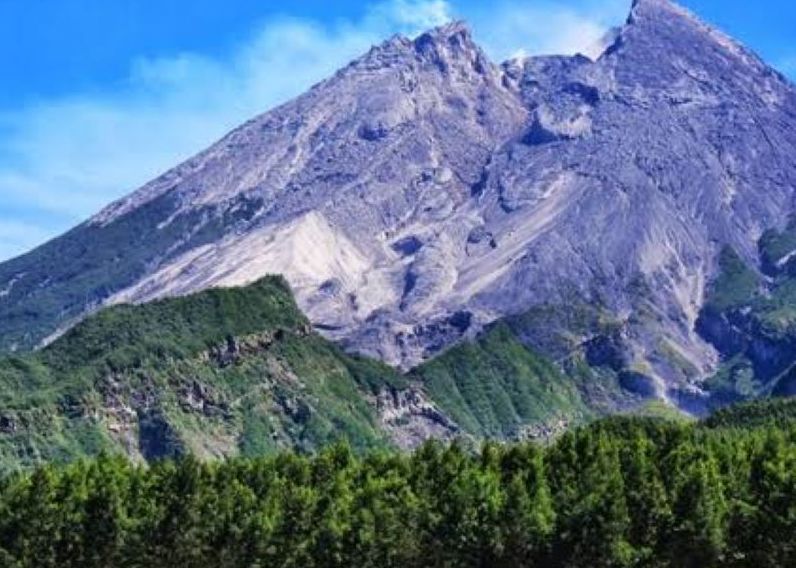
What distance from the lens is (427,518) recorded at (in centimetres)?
12006

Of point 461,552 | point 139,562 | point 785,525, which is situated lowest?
point 785,525

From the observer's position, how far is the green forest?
11769 cm

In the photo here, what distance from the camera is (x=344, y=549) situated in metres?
118

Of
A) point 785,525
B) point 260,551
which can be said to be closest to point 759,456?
point 785,525

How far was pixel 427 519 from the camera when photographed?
394ft

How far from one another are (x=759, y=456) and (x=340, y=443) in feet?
124

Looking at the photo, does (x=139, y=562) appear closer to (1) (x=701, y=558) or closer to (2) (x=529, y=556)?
(2) (x=529, y=556)

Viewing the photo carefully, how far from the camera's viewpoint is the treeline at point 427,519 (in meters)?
118

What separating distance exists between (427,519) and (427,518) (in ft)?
0.27

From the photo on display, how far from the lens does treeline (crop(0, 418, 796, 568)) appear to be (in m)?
118

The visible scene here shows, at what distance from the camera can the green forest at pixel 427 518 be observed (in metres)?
118

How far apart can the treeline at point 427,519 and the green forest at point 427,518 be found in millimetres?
114

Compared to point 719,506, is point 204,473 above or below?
above

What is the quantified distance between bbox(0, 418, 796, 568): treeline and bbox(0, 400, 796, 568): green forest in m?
0.11
